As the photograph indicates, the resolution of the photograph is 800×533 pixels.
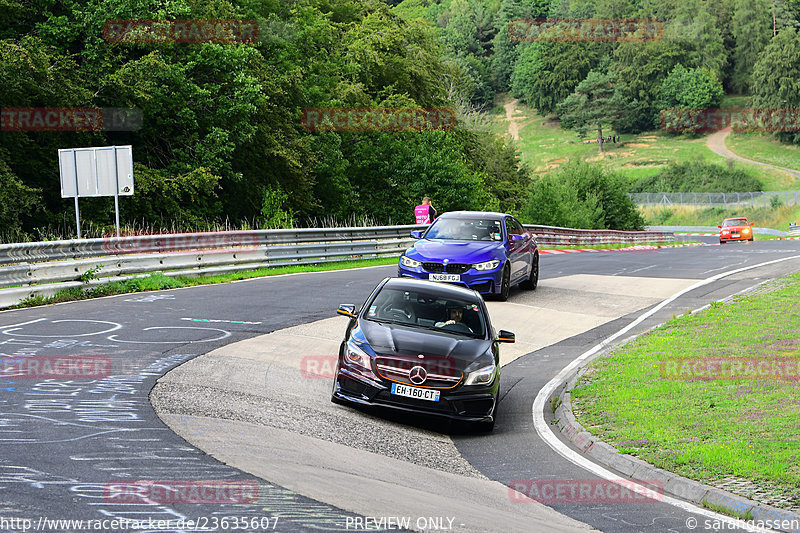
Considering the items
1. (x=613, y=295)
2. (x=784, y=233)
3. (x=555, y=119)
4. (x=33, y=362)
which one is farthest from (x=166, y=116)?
(x=555, y=119)

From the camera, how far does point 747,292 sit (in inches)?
807

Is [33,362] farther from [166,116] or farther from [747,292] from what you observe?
[166,116]

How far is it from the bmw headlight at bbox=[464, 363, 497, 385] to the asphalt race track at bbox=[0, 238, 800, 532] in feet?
1.95

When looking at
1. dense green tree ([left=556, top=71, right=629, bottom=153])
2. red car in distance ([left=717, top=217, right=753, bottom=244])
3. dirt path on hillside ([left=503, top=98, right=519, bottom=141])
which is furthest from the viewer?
dirt path on hillside ([left=503, top=98, right=519, bottom=141])

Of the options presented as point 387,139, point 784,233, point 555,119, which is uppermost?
point 555,119

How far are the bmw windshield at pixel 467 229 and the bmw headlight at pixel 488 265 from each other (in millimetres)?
821

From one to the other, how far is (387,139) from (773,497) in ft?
144

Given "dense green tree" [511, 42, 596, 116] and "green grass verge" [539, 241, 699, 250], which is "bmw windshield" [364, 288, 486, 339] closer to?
"green grass verge" [539, 241, 699, 250]

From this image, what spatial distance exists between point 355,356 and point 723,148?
143 m

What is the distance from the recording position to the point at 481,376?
31.5 ft

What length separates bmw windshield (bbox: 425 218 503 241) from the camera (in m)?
18.8

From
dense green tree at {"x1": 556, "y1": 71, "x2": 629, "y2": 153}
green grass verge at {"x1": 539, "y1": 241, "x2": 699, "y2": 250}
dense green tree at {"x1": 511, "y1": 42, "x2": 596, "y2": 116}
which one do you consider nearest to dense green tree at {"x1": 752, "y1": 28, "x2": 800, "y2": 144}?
dense green tree at {"x1": 556, "y1": 71, "x2": 629, "y2": 153}

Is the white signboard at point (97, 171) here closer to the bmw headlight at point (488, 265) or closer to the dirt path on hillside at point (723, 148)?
the bmw headlight at point (488, 265)

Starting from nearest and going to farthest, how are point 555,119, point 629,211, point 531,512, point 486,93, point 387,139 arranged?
point 531,512, point 387,139, point 629,211, point 555,119, point 486,93
